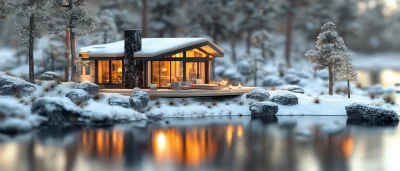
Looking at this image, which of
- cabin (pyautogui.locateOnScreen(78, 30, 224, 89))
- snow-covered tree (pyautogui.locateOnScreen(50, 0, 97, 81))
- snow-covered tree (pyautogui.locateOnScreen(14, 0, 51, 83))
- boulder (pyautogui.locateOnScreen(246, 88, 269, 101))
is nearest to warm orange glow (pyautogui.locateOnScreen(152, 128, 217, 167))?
boulder (pyautogui.locateOnScreen(246, 88, 269, 101))

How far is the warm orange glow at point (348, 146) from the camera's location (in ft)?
65.8

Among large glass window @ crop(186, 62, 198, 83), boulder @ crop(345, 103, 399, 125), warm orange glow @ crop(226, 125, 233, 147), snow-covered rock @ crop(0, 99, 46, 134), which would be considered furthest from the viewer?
large glass window @ crop(186, 62, 198, 83)

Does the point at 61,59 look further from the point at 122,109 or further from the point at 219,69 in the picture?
the point at 122,109

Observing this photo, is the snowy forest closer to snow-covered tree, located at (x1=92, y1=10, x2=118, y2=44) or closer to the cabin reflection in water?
snow-covered tree, located at (x1=92, y1=10, x2=118, y2=44)

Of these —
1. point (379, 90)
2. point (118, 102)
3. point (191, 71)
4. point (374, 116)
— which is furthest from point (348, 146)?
point (379, 90)

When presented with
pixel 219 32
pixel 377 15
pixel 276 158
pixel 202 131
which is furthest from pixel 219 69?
pixel 377 15

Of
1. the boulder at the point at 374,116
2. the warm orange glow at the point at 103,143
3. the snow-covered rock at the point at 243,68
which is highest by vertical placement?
the snow-covered rock at the point at 243,68

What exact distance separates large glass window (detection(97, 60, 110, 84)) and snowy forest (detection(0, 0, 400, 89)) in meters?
2.14

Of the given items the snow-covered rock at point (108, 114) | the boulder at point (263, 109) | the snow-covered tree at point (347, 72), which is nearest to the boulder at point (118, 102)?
the snow-covered rock at point (108, 114)

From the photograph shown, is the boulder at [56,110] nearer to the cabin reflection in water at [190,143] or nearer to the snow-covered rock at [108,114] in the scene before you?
the snow-covered rock at [108,114]

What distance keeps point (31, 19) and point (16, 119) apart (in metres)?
11.5

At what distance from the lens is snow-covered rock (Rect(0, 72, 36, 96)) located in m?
31.5

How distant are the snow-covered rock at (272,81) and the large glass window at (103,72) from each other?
15503 mm

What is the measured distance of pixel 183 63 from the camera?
36.4 meters
